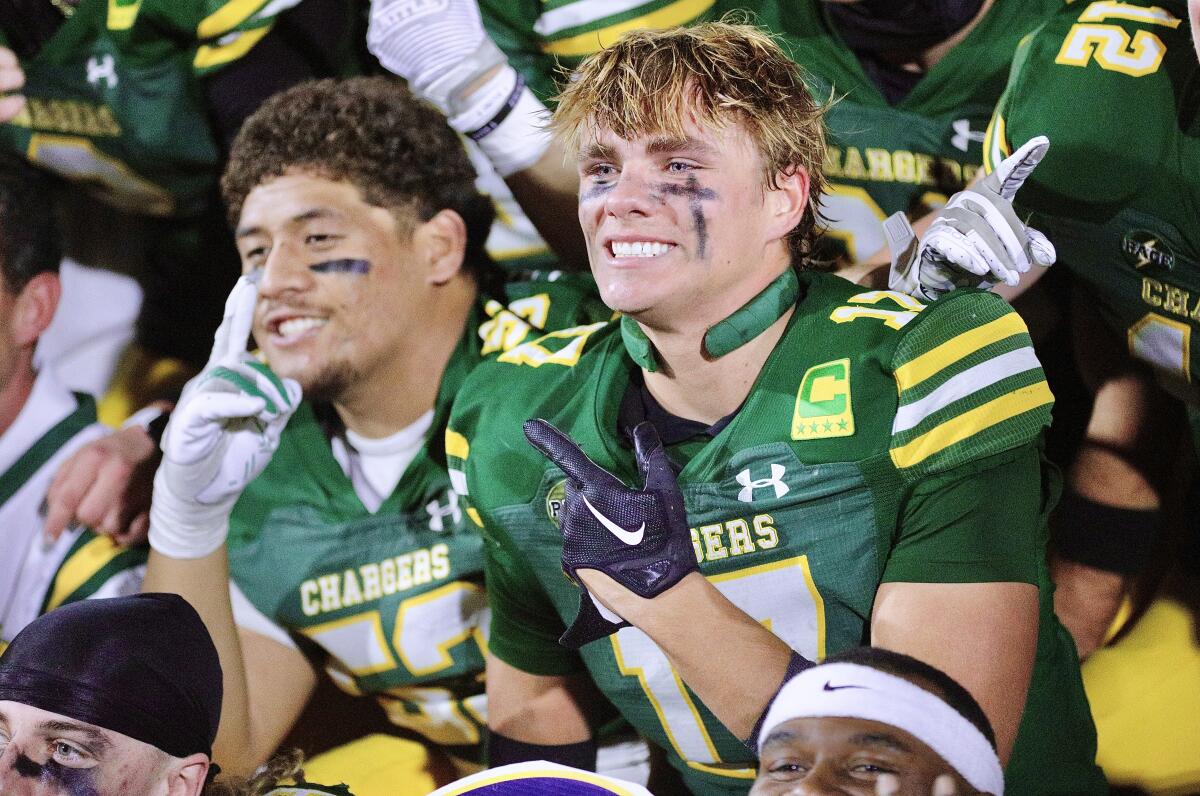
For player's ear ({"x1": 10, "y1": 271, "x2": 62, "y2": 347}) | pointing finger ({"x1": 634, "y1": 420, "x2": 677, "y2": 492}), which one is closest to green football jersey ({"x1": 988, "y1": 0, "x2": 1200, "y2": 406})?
pointing finger ({"x1": 634, "y1": 420, "x2": 677, "y2": 492})

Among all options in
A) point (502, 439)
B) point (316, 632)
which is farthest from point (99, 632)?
point (502, 439)

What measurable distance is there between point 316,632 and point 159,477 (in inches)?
13.3

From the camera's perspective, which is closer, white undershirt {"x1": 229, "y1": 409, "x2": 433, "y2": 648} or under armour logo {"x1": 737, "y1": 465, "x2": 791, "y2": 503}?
under armour logo {"x1": 737, "y1": 465, "x2": 791, "y2": 503}

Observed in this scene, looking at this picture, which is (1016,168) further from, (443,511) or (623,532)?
(443,511)

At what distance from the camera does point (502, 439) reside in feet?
A: 5.92

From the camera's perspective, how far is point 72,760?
1.84 m

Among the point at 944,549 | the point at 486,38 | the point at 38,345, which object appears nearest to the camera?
the point at 944,549

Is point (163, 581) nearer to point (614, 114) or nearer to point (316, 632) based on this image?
point (316, 632)

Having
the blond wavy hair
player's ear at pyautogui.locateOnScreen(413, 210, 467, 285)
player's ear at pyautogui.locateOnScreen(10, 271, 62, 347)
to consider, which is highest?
the blond wavy hair

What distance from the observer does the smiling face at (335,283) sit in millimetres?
2080

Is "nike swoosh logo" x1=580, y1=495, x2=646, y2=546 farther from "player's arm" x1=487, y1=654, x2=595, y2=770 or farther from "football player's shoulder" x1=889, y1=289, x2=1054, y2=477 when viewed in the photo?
"player's arm" x1=487, y1=654, x2=595, y2=770

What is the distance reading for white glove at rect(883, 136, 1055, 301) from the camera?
5.23 ft

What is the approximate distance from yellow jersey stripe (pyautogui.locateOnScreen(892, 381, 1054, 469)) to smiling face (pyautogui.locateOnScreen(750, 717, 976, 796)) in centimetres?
29

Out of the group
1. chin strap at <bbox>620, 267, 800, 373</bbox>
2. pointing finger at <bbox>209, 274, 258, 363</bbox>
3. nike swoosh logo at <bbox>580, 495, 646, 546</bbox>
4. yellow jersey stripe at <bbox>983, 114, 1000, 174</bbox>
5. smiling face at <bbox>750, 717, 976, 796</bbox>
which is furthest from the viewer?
pointing finger at <bbox>209, 274, 258, 363</bbox>
